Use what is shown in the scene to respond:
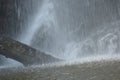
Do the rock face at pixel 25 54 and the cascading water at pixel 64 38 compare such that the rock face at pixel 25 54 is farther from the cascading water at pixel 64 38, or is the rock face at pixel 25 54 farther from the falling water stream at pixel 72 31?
the falling water stream at pixel 72 31

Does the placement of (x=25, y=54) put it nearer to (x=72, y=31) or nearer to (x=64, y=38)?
(x=64, y=38)

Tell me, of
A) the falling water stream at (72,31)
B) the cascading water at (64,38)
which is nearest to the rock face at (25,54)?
the cascading water at (64,38)

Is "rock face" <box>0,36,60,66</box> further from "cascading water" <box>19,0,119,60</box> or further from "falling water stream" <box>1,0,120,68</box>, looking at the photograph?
"falling water stream" <box>1,0,120,68</box>

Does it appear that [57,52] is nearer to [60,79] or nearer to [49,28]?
[49,28]

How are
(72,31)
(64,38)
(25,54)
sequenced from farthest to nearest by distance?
1. (72,31)
2. (64,38)
3. (25,54)

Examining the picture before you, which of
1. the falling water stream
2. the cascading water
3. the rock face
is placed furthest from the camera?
the falling water stream

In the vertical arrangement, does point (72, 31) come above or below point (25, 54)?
above

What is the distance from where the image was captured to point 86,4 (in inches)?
1486

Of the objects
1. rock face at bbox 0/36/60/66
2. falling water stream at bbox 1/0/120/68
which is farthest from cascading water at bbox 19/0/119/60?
rock face at bbox 0/36/60/66

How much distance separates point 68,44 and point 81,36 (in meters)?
1.66

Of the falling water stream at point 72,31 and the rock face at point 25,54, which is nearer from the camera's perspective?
the rock face at point 25,54

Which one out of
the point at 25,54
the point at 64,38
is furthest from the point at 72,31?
the point at 25,54

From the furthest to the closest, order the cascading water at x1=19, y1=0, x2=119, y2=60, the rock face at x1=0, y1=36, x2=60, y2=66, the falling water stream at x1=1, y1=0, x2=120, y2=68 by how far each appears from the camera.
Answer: the falling water stream at x1=1, y1=0, x2=120, y2=68
the cascading water at x1=19, y1=0, x2=119, y2=60
the rock face at x1=0, y1=36, x2=60, y2=66

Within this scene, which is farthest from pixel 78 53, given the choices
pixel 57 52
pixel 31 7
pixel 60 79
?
pixel 60 79
